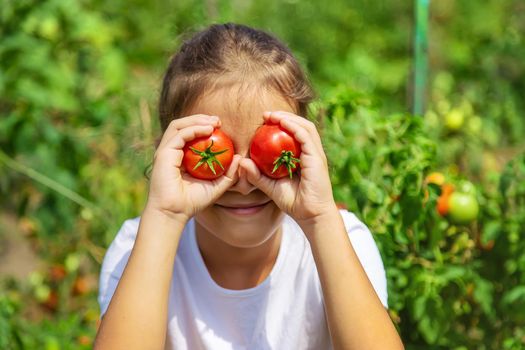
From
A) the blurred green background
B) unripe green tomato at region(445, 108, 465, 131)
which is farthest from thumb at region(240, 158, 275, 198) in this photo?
unripe green tomato at region(445, 108, 465, 131)

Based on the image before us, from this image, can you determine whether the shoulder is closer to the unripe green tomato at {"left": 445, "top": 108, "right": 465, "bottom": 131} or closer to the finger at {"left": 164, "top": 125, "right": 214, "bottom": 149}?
the finger at {"left": 164, "top": 125, "right": 214, "bottom": 149}

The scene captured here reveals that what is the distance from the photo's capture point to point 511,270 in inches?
88.8

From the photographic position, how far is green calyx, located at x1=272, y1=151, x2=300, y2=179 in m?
1.69

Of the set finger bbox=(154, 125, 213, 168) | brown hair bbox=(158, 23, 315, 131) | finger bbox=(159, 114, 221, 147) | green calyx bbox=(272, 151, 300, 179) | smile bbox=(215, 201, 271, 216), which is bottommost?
smile bbox=(215, 201, 271, 216)

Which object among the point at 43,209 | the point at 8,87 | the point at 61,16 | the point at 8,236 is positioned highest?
the point at 61,16

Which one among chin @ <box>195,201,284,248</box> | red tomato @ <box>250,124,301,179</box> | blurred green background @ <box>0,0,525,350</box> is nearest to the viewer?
red tomato @ <box>250,124,301,179</box>

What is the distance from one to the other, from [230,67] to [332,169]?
0.51 meters

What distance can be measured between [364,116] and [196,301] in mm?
667

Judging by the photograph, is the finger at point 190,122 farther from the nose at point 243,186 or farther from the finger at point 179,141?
the nose at point 243,186

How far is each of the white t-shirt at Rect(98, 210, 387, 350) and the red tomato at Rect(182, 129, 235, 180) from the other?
352mm

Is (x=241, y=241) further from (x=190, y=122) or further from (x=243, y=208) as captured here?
(x=190, y=122)

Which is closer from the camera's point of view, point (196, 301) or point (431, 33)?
point (196, 301)

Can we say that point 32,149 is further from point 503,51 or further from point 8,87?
point 503,51

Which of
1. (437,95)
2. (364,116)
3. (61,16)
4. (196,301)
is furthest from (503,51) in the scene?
(196,301)
